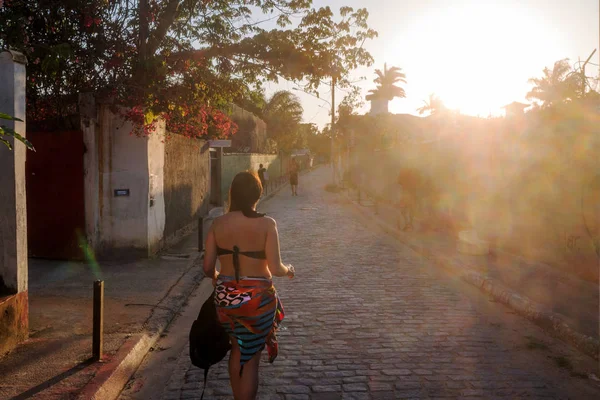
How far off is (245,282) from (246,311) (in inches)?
7.3

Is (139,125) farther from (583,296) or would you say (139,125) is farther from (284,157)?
(284,157)

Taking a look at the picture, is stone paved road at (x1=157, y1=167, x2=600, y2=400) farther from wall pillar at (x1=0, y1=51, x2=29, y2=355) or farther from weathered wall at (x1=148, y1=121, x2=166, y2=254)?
weathered wall at (x1=148, y1=121, x2=166, y2=254)

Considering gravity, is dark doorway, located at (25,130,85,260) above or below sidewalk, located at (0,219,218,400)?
above

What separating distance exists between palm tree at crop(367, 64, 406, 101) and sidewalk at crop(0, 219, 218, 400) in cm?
6158

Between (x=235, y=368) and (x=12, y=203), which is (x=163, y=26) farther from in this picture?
(x=235, y=368)

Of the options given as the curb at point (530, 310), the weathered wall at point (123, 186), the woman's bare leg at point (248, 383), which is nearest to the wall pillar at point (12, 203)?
the woman's bare leg at point (248, 383)

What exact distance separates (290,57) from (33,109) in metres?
4.86

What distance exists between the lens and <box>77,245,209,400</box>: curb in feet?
13.8

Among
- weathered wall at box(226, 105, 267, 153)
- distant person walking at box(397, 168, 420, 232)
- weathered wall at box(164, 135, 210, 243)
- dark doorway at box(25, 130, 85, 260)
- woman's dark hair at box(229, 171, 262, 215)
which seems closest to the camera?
woman's dark hair at box(229, 171, 262, 215)

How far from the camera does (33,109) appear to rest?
31.9ft

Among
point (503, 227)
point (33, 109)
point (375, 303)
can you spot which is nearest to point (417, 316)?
point (375, 303)

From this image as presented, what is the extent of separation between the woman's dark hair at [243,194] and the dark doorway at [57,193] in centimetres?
661

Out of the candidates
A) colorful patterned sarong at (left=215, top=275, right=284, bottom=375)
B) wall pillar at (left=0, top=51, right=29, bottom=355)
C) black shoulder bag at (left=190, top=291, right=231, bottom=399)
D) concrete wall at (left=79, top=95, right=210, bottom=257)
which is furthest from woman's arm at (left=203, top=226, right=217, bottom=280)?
concrete wall at (left=79, top=95, right=210, bottom=257)

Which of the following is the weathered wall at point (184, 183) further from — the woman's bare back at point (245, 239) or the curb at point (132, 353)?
the woman's bare back at point (245, 239)
